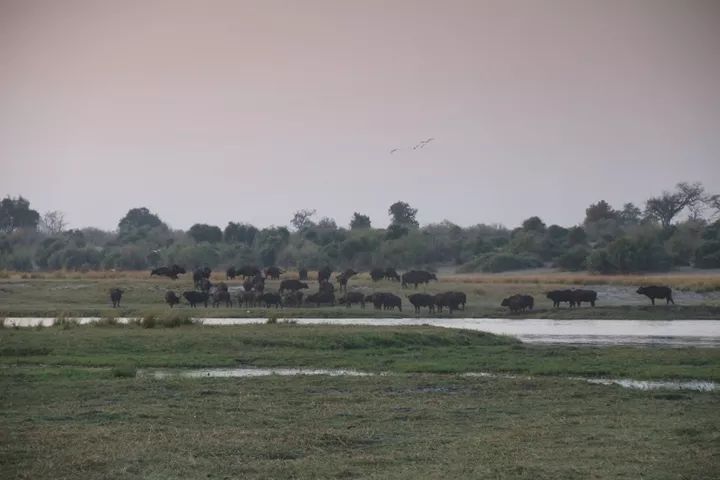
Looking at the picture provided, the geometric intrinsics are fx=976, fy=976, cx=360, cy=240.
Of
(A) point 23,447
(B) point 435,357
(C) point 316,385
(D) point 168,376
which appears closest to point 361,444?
(A) point 23,447

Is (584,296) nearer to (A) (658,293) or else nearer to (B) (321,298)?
(A) (658,293)

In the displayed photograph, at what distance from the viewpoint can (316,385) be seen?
62.8ft

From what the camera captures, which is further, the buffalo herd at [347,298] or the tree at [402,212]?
the tree at [402,212]

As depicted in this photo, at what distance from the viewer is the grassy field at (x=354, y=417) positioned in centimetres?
1204

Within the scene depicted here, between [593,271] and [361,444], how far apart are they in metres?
59.3

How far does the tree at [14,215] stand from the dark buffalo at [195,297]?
84.2 m

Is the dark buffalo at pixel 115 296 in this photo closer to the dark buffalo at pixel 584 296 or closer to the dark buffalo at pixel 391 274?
the dark buffalo at pixel 391 274

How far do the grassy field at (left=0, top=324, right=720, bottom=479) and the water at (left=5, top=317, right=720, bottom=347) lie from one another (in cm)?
469

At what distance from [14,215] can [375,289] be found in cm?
8141

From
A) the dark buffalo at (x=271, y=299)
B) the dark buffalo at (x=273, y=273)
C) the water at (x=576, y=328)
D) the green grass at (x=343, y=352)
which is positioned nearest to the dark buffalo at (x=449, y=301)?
the water at (x=576, y=328)

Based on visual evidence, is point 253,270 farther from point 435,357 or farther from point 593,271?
point 435,357

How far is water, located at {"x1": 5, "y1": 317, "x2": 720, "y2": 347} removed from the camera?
101 feet

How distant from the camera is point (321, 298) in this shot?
4791 cm

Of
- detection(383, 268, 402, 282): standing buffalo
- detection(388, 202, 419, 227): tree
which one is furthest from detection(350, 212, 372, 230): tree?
detection(383, 268, 402, 282): standing buffalo
